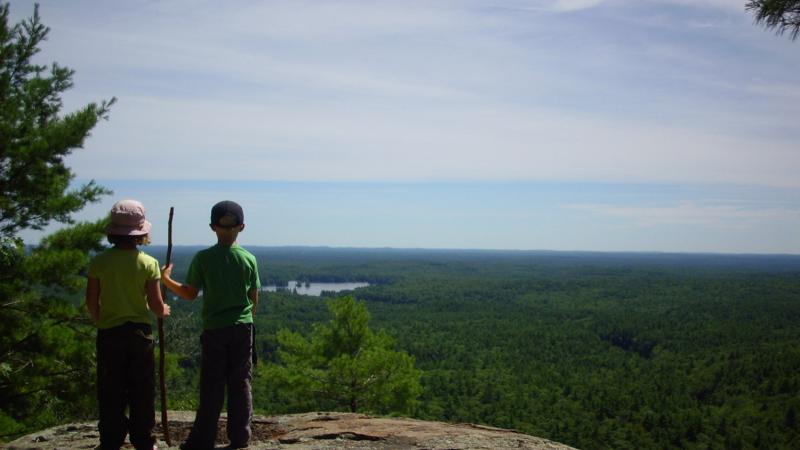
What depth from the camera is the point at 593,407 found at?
183 feet

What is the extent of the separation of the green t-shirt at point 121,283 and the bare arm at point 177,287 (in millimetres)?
123

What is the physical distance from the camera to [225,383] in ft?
13.2

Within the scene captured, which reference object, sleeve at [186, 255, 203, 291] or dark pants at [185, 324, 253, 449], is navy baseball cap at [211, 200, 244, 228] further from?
dark pants at [185, 324, 253, 449]

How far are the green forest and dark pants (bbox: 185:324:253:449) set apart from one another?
24.9 feet

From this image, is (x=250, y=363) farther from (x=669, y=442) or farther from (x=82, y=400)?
(x=669, y=442)

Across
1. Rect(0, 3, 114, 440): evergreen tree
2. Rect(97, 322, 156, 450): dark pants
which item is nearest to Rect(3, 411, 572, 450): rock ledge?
Rect(97, 322, 156, 450): dark pants

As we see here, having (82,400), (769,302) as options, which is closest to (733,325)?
(769,302)

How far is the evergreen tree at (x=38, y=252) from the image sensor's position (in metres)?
7.14

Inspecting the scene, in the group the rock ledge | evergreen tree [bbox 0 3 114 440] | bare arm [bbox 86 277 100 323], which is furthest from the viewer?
evergreen tree [bbox 0 3 114 440]

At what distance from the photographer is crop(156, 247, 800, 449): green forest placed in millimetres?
47906

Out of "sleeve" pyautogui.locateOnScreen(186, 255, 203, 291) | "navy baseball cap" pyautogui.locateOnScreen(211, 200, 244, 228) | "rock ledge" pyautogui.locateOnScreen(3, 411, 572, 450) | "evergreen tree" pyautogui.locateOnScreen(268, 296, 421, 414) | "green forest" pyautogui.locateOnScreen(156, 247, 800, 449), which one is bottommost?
"green forest" pyautogui.locateOnScreen(156, 247, 800, 449)

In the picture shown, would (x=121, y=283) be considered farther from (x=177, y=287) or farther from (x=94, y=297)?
(x=177, y=287)

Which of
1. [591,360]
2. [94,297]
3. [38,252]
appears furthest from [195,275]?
[591,360]

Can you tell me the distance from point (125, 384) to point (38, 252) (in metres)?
A: 4.76
